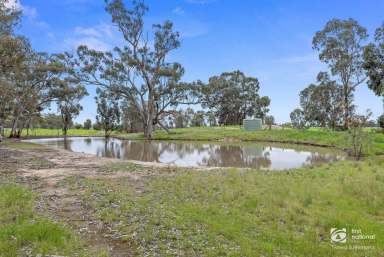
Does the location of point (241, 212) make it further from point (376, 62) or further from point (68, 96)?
point (68, 96)

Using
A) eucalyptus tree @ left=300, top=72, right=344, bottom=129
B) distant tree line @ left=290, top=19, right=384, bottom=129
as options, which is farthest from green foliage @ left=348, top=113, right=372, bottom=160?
eucalyptus tree @ left=300, top=72, right=344, bottom=129

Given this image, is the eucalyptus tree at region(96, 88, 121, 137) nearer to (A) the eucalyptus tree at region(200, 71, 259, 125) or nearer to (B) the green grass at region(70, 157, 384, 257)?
(A) the eucalyptus tree at region(200, 71, 259, 125)

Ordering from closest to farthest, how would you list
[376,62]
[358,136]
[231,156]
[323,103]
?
1. [358,136]
2. [231,156]
3. [376,62]
4. [323,103]

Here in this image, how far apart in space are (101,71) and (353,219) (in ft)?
126

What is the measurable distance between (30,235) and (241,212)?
397 centimetres

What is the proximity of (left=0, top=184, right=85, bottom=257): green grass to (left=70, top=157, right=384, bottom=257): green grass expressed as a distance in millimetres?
921

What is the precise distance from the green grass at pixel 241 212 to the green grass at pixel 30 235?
3.02 feet

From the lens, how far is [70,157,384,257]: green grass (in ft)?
15.4

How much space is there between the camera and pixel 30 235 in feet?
15.9

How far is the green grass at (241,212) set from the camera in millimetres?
4691

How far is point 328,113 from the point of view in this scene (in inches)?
2160

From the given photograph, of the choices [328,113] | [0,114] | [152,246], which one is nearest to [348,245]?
[152,246]

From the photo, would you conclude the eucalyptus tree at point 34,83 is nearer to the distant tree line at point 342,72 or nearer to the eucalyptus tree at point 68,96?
the eucalyptus tree at point 68,96

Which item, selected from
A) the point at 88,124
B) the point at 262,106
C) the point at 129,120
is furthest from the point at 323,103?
the point at 88,124
